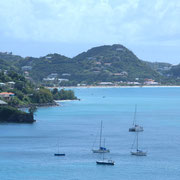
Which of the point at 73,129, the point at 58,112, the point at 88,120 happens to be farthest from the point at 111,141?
the point at 58,112

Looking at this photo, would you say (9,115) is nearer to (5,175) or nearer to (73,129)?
(73,129)

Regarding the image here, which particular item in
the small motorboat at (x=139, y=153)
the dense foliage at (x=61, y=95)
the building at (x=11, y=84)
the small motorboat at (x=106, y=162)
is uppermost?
the building at (x=11, y=84)

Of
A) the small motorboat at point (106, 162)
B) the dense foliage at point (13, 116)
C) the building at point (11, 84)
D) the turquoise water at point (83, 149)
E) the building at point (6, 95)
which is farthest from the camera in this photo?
the building at point (11, 84)

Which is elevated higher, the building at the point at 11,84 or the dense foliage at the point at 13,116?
the building at the point at 11,84

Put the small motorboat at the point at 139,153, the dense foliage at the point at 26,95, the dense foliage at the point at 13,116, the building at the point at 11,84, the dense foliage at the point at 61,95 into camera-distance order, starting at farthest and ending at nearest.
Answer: the dense foliage at the point at 61,95 < the building at the point at 11,84 < the dense foliage at the point at 26,95 < the dense foliage at the point at 13,116 < the small motorboat at the point at 139,153

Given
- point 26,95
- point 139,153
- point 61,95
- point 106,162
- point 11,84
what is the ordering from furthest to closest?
point 61,95
point 11,84
point 26,95
point 139,153
point 106,162

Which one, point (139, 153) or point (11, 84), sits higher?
point (11, 84)

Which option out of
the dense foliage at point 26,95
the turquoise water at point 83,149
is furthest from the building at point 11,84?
the turquoise water at point 83,149

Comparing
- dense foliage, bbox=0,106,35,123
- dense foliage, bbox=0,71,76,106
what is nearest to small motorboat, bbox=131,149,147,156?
dense foliage, bbox=0,106,35,123

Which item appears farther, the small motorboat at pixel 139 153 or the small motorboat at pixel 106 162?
the small motorboat at pixel 139 153

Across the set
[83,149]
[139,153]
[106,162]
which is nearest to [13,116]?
[83,149]

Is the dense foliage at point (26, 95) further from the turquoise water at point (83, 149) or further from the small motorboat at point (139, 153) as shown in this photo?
the small motorboat at point (139, 153)

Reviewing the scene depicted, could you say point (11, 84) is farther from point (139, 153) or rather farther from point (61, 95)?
point (139, 153)

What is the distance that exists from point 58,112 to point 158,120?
61.9 feet
